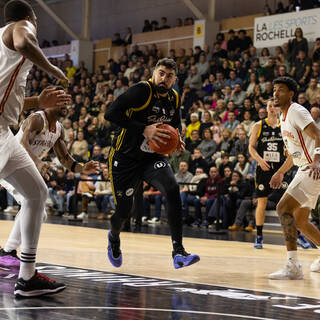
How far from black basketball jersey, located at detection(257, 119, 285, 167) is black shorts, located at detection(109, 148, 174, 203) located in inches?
159

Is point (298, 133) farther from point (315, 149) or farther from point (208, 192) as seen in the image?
point (208, 192)

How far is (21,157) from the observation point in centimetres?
454

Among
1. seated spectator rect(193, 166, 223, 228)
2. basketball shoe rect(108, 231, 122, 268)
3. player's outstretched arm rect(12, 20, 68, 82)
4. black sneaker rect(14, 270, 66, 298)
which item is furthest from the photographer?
seated spectator rect(193, 166, 223, 228)

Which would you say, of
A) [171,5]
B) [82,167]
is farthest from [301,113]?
[171,5]

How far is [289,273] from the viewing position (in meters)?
6.25

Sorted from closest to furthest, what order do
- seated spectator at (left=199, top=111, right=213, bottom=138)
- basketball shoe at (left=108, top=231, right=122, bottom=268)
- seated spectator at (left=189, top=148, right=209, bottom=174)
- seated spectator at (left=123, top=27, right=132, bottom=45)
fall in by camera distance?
basketball shoe at (left=108, top=231, right=122, bottom=268)
seated spectator at (left=189, top=148, right=209, bottom=174)
seated spectator at (left=199, top=111, right=213, bottom=138)
seated spectator at (left=123, top=27, right=132, bottom=45)

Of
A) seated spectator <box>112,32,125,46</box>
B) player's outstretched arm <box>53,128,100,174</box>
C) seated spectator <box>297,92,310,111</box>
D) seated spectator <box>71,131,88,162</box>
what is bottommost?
player's outstretched arm <box>53,128,100,174</box>

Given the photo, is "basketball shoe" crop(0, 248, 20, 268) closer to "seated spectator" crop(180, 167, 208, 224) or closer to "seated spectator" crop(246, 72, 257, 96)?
"seated spectator" crop(180, 167, 208, 224)

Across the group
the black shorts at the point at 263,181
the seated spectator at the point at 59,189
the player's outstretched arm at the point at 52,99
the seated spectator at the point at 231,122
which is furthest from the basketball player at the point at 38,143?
the seated spectator at the point at 59,189

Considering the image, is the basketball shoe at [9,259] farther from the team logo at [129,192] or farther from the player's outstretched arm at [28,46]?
the player's outstretched arm at [28,46]

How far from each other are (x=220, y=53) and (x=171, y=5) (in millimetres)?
6090

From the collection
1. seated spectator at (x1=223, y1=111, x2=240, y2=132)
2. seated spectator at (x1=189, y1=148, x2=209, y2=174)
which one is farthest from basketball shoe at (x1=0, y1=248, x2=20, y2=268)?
seated spectator at (x1=223, y1=111, x2=240, y2=132)

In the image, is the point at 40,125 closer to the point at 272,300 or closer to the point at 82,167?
the point at 82,167

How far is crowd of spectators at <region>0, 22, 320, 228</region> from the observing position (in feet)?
46.2
